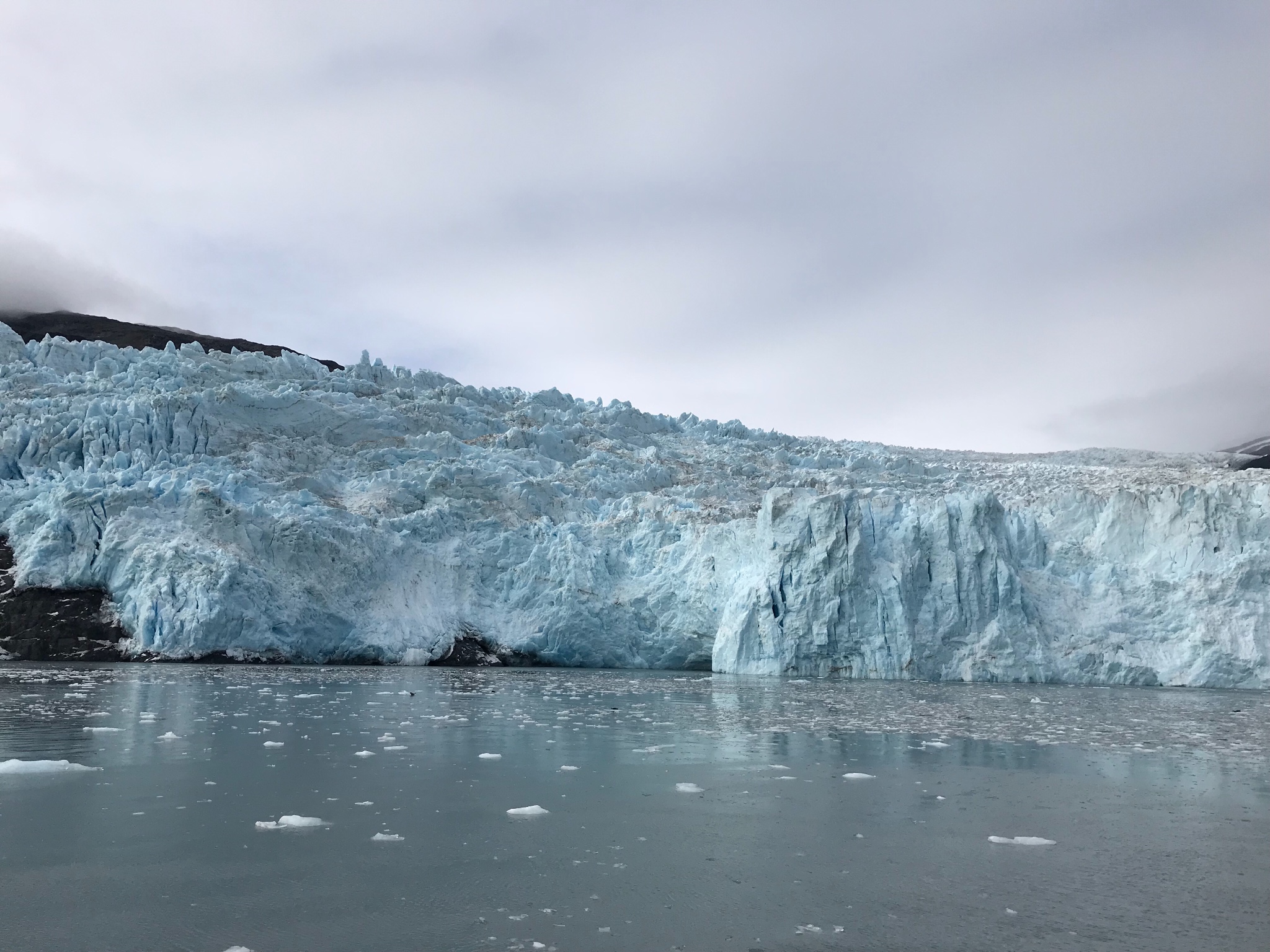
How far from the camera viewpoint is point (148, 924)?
4133mm

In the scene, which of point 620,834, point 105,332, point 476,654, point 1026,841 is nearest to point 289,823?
point 620,834

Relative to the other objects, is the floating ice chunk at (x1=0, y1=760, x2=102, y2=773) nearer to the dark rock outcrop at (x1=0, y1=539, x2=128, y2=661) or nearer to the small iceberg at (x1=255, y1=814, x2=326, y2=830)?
the small iceberg at (x1=255, y1=814, x2=326, y2=830)

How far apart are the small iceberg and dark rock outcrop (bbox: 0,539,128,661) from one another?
18.8m

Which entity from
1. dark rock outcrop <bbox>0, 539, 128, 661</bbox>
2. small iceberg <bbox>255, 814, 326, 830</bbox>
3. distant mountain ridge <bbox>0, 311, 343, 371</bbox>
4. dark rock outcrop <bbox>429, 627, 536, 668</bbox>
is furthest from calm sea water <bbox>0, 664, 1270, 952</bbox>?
distant mountain ridge <bbox>0, 311, 343, 371</bbox>

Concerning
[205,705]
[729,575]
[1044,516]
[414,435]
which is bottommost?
[205,705]

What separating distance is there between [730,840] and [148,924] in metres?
3.27

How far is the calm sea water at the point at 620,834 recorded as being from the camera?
4254 mm

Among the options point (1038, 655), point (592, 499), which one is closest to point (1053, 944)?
point (1038, 655)

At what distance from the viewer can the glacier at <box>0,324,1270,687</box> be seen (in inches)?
845

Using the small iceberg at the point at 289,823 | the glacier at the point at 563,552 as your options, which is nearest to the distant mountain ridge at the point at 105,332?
the glacier at the point at 563,552

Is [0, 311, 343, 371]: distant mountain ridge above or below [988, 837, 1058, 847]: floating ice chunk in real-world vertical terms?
above

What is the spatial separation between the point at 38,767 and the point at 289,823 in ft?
9.47

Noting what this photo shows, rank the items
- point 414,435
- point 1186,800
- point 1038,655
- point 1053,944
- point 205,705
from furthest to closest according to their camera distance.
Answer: point 414,435
point 1038,655
point 205,705
point 1186,800
point 1053,944

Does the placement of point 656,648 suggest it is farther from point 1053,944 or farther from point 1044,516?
point 1053,944
